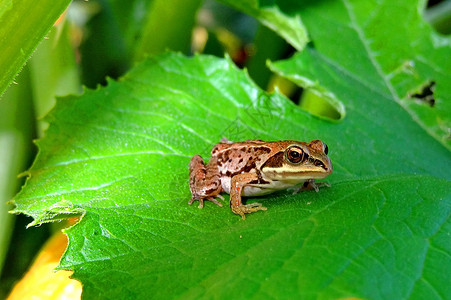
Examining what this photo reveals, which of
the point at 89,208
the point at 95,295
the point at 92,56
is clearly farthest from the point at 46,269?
the point at 92,56

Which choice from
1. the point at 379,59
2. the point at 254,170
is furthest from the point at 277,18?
the point at 254,170

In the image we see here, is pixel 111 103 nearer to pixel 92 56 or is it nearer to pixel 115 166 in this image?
pixel 115 166

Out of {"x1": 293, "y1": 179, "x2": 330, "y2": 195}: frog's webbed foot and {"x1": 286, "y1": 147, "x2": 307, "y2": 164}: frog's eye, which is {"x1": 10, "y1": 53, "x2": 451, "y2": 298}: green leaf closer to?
{"x1": 293, "y1": 179, "x2": 330, "y2": 195}: frog's webbed foot

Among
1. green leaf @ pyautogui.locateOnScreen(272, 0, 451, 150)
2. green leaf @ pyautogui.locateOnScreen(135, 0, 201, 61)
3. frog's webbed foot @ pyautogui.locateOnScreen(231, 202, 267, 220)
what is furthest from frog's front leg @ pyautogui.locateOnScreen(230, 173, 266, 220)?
green leaf @ pyautogui.locateOnScreen(135, 0, 201, 61)

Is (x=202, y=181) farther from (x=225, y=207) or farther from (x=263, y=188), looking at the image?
(x=263, y=188)

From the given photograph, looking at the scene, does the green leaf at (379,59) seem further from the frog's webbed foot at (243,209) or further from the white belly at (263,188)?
the frog's webbed foot at (243,209)

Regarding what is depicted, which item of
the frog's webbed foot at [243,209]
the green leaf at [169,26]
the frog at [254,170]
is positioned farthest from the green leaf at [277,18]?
the frog's webbed foot at [243,209]
